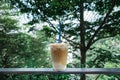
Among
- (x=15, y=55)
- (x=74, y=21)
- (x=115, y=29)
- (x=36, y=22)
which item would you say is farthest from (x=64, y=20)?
(x=15, y=55)

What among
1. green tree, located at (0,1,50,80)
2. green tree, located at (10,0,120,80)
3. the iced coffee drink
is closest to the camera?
the iced coffee drink

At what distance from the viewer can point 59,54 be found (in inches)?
52.2

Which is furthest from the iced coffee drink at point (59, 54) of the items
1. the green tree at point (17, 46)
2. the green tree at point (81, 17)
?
the green tree at point (17, 46)

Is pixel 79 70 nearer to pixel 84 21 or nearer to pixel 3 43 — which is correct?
pixel 84 21

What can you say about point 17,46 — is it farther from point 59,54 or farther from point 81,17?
point 59,54

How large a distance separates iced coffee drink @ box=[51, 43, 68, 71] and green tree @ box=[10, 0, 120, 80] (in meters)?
2.25

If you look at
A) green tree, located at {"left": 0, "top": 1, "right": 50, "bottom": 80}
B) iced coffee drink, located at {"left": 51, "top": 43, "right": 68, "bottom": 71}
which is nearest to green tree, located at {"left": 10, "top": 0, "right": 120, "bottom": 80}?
green tree, located at {"left": 0, "top": 1, "right": 50, "bottom": 80}

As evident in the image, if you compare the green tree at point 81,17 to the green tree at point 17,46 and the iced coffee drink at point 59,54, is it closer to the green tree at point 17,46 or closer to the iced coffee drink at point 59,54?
the green tree at point 17,46

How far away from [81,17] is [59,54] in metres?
2.51

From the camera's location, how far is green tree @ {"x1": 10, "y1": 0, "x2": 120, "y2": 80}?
144 inches

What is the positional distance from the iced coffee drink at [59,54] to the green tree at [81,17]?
2.25m

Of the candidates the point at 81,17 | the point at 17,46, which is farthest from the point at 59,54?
the point at 17,46

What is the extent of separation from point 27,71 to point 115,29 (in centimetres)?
276

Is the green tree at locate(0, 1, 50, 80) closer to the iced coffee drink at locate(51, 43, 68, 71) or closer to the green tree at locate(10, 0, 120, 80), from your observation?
the green tree at locate(10, 0, 120, 80)
